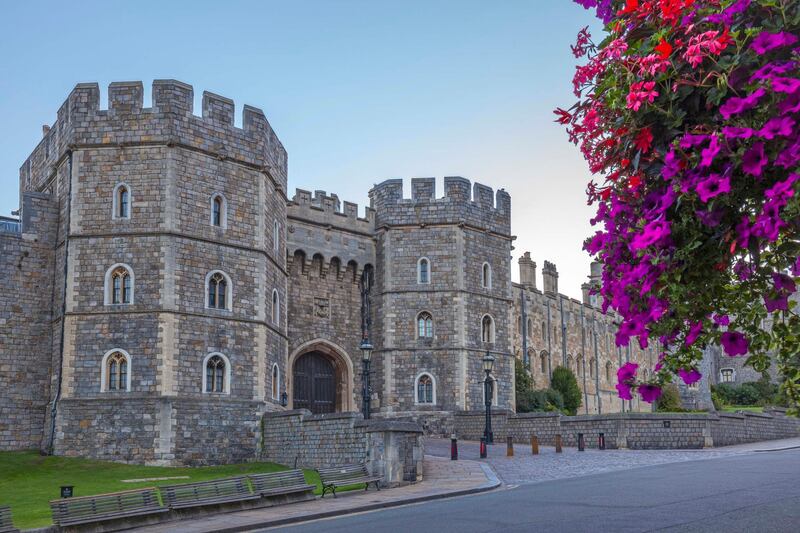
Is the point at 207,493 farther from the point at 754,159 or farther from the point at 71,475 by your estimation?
the point at 754,159

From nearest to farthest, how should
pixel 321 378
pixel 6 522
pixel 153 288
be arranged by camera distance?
pixel 6 522, pixel 153 288, pixel 321 378

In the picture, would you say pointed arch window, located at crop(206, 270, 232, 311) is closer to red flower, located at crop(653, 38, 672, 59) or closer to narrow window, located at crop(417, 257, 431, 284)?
narrow window, located at crop(417, 257, 431, 284)

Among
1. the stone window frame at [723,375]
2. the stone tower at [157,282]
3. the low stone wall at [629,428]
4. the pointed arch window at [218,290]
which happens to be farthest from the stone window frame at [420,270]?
the stone window frame at [723,375]

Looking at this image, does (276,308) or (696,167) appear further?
(276,308)

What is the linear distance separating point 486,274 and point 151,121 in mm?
14645

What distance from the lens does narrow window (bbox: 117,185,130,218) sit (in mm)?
25922

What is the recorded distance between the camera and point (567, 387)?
45.3 m

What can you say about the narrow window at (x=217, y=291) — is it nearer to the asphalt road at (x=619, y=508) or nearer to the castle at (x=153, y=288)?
the castle at (x=153, y=288)

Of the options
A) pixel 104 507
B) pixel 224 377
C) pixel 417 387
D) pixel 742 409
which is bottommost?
pixel 104 507

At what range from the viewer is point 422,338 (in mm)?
33500

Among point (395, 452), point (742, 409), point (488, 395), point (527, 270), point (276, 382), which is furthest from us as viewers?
point (742, 409)

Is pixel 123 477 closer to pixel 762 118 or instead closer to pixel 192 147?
pixel 192 147

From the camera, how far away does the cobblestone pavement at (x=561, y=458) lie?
2091cm

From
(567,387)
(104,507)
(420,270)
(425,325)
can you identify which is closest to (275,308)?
(425,325)
